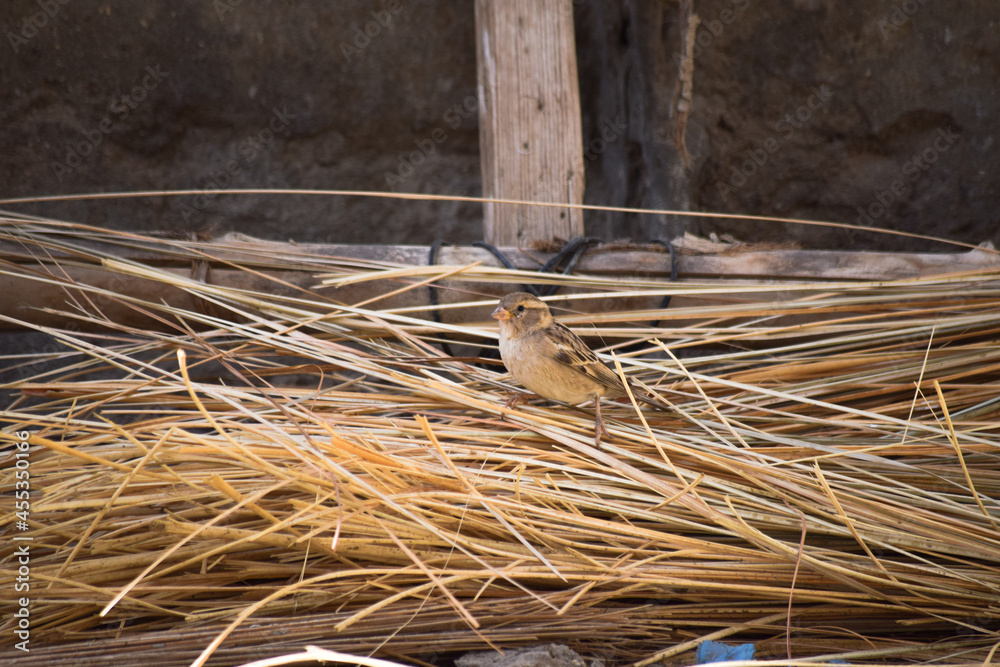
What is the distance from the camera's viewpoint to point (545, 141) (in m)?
2.75

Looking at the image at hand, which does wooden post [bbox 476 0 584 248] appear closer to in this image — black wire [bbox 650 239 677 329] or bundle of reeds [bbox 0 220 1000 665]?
black wire [bbox 650 239 677 329]

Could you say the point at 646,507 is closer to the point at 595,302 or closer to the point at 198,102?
the point at 595,302

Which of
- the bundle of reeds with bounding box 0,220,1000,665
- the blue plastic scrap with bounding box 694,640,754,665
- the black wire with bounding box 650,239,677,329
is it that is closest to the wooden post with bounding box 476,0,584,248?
the black wire with bounding box 650,239,677,329

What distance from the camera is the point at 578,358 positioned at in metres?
1.90

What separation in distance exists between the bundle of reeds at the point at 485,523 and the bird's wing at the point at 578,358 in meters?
0.13

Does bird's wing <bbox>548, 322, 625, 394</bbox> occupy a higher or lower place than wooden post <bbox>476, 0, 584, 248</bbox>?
lower

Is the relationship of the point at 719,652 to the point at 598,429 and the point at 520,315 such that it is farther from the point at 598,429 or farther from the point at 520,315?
the point at 520,315

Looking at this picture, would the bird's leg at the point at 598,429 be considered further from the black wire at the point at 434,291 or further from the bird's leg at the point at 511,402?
the black wire at the point at 434,291

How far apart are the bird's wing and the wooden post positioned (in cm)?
Result: 84

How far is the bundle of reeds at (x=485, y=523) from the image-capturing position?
1546 millimetres

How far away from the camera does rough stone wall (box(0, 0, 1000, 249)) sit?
3490mm

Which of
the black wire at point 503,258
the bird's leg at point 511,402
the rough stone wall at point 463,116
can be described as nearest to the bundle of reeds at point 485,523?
the bird's leg at point 511,402

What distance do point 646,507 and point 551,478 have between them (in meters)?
0.25

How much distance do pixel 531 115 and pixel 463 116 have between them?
129 cm
